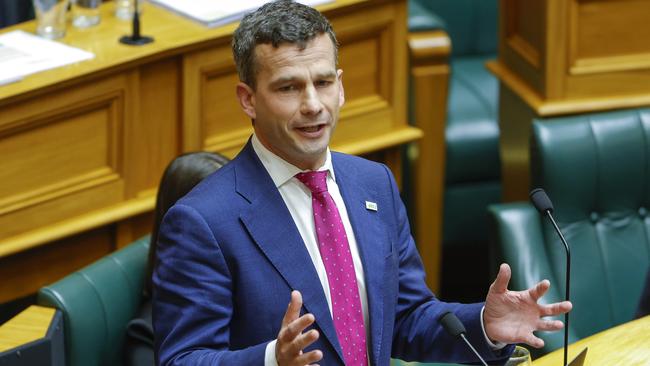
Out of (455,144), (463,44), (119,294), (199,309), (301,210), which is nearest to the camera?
(199,309)

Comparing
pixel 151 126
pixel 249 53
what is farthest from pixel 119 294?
pixel 249 53

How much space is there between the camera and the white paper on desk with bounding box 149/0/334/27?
2717mm

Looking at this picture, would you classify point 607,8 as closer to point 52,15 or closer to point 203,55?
point 203,55

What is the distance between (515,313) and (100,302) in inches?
31.1

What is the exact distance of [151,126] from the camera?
264cm

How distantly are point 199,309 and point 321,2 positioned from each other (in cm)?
139

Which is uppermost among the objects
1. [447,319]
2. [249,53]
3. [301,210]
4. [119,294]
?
[249,53]

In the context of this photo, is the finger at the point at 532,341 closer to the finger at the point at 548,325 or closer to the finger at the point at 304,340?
the finger at the point at 548,325

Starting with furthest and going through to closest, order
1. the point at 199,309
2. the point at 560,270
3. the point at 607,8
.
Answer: the point at 607,8
the point at 560,270
the point at 199,309

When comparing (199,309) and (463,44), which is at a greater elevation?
(199,309)

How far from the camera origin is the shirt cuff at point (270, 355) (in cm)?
146

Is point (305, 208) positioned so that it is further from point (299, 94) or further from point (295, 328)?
point (295, 328)

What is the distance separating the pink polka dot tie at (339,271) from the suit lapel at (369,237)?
0.02 meters

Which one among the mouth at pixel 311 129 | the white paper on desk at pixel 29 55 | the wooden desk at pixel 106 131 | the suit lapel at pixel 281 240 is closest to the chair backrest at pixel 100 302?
→ the wooden desk at pixel 106 131
